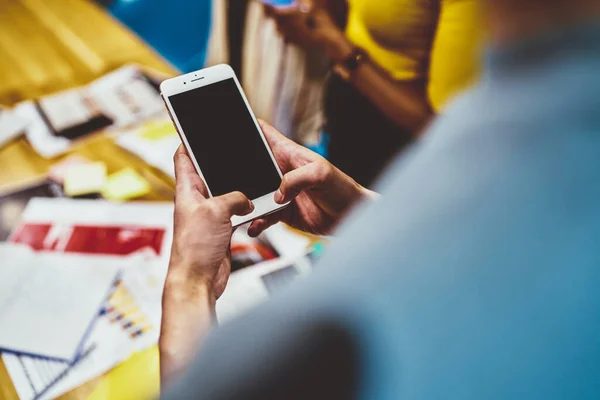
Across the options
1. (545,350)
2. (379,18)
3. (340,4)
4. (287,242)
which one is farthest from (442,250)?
(340,4)

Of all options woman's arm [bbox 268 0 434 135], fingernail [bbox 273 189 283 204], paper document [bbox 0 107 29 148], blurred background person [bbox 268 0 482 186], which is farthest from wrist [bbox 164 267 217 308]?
paper document [bbox 0 107 29 148]

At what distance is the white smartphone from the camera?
0.51 metres

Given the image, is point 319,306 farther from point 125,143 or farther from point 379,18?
point 125,143

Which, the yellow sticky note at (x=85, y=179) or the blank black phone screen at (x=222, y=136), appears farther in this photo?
the yellow sticky note at (x=85, y=179)

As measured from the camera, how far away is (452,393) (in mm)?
226

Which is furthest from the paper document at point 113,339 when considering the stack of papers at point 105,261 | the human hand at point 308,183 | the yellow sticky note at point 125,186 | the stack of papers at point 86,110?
the stack of papers at point 86,110

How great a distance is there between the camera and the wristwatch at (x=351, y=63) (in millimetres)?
937

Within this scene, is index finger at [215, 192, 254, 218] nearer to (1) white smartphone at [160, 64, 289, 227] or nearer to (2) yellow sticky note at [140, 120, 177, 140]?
(1) white smartphone at [160, 64, 289, 227]

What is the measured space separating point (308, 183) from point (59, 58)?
1041 millimetres

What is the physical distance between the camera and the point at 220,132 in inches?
20.2

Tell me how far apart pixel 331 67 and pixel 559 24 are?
777mm

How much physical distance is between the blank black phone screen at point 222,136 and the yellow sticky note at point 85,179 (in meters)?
0.52

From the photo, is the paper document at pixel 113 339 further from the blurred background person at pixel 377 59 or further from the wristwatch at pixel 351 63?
the wristwatch at pixel 351 63

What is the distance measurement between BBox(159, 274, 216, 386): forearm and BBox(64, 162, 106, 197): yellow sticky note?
1.70ft
